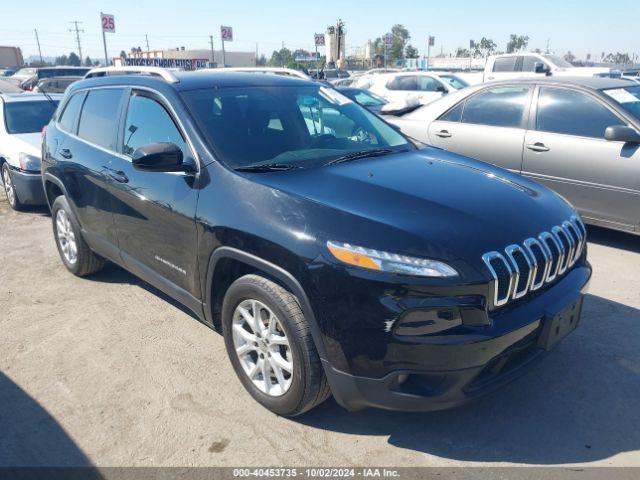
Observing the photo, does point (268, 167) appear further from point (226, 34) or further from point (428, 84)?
point (226, 34)

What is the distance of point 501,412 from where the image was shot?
9.75ft

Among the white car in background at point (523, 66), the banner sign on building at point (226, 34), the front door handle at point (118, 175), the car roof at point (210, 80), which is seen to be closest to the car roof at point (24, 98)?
the car roof at point (210, 80)

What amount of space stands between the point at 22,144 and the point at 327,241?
20.8ft

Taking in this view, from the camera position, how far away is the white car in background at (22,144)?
7.06m

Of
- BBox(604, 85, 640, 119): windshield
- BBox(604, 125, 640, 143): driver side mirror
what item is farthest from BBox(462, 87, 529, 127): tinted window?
BBox(604, 125, 640, 143): driver side mirror

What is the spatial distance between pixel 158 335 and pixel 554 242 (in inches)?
106

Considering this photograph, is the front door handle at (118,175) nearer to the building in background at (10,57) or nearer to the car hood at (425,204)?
the car hood at (425,204)

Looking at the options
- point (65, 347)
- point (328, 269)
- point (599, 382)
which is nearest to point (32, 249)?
point (65, 347)

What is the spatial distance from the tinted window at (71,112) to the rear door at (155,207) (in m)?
1.07

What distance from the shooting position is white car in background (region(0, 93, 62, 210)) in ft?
23.2

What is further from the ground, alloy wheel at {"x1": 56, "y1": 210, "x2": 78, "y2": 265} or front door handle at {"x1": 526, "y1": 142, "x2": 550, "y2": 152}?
front door handle at {"x1": 526, "y1": 142, "x2": 550, "y2": 152}

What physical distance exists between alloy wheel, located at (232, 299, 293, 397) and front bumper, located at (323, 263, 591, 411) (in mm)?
→ 371

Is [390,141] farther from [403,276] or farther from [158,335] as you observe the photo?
[158,335]

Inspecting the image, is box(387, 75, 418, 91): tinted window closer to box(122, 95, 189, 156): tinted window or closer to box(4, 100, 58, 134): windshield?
box(4, 100, 58, 134): windshield
